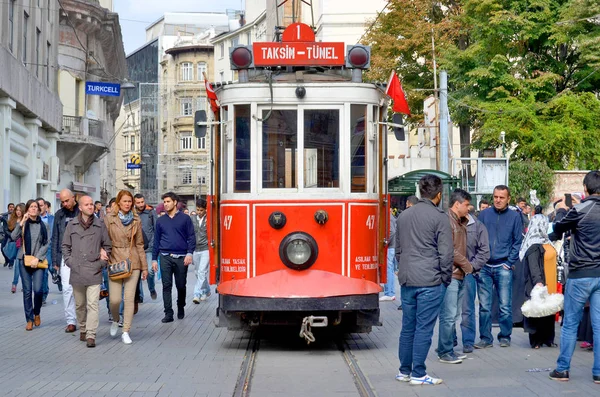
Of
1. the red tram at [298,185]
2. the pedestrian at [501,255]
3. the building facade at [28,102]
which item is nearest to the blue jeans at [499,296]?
the pedestrian at [501,255]

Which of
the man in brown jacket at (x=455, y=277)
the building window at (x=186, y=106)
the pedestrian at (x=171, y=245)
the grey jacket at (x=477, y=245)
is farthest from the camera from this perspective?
the building window at (x=186, y=106)

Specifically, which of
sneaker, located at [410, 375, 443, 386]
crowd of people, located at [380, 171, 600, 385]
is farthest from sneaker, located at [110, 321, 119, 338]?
sneaker, located at [410, 375, 443, 386]

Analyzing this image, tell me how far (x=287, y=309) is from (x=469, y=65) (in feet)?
89.0

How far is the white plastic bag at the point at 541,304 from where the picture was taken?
1115 cm

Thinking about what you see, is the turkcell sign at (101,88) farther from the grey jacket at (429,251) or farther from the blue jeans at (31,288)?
the grey jacket at (429,251)

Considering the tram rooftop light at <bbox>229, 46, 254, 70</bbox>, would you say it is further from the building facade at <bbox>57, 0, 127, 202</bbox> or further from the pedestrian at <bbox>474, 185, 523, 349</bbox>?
the building facade at <bbox>57, 0, 127, 202</bbox>

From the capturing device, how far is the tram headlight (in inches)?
440

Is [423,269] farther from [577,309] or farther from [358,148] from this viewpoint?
[358,148]

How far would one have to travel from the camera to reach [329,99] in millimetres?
11484

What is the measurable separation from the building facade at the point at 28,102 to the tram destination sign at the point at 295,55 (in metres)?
15.1

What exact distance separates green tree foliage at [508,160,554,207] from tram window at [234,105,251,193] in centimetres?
2555

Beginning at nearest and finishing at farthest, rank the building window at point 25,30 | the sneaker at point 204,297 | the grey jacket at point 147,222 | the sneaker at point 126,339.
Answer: the sneaker at point 126,339
the grey jacket at point 147,222
the sneaker at point 204,297
the building window at point 25,30

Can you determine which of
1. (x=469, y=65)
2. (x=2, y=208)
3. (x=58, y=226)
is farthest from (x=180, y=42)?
(x=58, y=226)

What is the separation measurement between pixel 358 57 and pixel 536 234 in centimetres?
292
